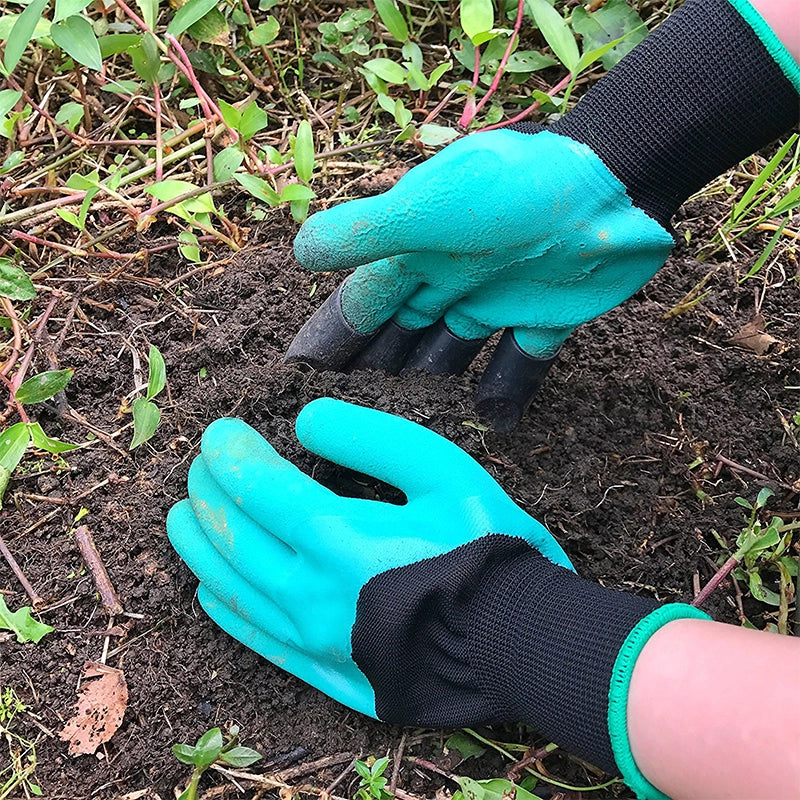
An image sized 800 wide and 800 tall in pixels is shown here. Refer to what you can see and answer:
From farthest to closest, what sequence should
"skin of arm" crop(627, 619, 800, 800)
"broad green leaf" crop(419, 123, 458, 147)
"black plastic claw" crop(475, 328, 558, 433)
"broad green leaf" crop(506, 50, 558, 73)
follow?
"broad green leaf" crop(506, 50, 558, 73) → "broad green leaf" crop(419, 123, 458, 147) → "black plastic claw" crop(475, 328, 558, 433) → "skin of arm" crop(627, 619, 800, 800)

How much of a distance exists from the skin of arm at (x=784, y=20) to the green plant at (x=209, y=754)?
117 cm

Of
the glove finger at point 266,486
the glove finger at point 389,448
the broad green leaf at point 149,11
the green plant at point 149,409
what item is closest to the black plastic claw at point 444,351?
the glove finger at point 389,448

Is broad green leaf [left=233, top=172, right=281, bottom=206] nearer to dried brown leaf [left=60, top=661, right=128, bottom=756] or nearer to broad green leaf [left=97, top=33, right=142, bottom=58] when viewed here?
broad green leaf [left=97, top=33, right=142, bottom=58]

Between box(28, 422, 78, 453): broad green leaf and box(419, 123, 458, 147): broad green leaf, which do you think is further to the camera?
box(419, 123, 458, 147): broad green leaf

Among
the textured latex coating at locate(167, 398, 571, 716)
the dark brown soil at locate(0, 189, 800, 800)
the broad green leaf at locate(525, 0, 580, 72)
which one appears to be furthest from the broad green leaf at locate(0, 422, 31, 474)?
the broad green leaf at locate(525, 0, 580, 72)

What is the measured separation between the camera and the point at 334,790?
1.01m

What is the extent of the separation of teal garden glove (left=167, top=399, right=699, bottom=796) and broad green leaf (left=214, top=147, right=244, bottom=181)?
1.54 feet

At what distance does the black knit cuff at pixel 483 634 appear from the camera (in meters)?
0.94

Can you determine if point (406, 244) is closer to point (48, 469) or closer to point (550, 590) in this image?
point (550, 590)

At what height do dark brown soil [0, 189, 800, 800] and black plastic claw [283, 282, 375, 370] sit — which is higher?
black plastic claw [283, 282, 375, 370]

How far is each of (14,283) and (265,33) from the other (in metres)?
0.72

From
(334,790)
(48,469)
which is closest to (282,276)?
(48,469)

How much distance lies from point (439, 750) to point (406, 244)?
2.21ft

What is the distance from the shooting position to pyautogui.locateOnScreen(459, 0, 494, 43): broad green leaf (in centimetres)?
147
